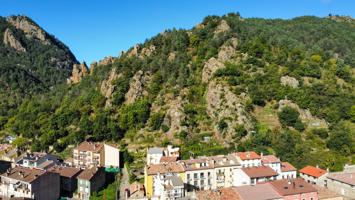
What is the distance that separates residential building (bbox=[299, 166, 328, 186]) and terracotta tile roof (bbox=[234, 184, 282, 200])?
51.8ft

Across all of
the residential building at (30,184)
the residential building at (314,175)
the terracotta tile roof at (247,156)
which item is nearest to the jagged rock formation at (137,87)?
the residential building at (30,184)

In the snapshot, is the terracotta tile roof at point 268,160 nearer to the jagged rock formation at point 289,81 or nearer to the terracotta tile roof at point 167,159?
the terracotta tile roof at point 167,159

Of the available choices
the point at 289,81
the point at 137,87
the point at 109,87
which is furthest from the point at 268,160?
the point at 109,87

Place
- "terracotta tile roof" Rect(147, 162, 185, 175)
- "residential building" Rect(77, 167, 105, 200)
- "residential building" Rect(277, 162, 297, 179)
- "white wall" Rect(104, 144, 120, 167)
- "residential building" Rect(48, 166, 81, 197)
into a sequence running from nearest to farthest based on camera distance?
"terracotta tile roof" Rect(147, 162, 185, 175), "residential building" Rect(277, 162, 297, 179), "residential building" Rect(77, 167, 105, 200), "residential building" Rect(48, 166, 81, 197), "white wall" Rect(104, 144, 120, 167)

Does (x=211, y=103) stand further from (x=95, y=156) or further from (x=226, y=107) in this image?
(x=95, y=156)

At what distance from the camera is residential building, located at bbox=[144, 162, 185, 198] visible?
61875 mm

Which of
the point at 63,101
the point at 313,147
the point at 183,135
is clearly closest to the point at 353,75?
the point at 313,147

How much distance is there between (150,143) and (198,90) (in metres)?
23.7

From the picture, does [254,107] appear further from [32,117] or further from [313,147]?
[32,117]

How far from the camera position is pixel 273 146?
82.4 metres

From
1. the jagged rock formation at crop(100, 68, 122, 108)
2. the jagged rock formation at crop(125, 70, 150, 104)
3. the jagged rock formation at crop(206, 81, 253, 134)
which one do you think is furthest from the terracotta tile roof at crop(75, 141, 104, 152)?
the jagged rock formation at crop(206, 81, 253, 134)

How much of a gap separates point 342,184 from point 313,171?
8538 mm

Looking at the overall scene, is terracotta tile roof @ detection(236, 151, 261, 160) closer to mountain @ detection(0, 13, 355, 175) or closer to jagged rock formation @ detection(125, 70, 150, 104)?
mountain @ detection(0, 13, 355, 175)

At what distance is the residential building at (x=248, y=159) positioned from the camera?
2699 inches
